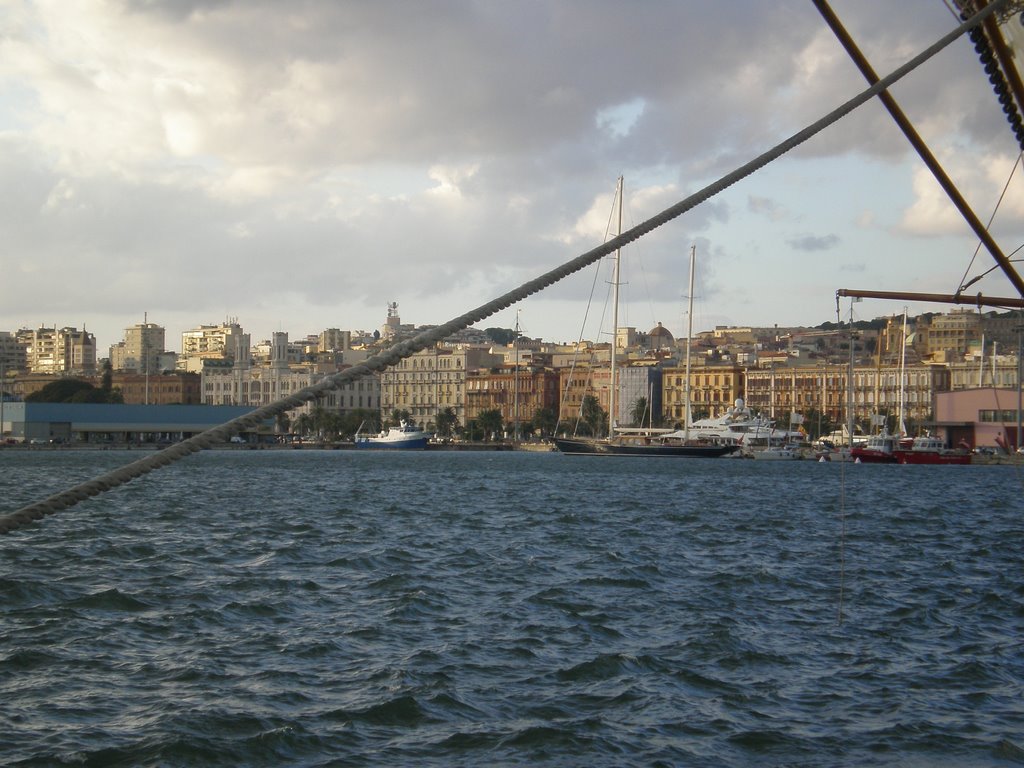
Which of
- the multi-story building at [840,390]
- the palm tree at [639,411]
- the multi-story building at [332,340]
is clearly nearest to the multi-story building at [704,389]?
the multi-story building at [840,390]

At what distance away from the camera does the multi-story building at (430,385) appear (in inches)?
5369

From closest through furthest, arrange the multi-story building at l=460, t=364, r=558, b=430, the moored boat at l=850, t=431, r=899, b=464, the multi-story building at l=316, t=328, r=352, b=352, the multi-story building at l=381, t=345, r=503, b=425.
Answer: the moored boat at l=850, t=431, r=899, b=464 → the multi-story building at l=460, t=364, r=558, b=430 → the multi-story building at l=381, t=345, r=503, b=425 → the multi-story building at l=316, t=328, r=352, b=352

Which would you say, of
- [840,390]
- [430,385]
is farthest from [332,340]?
[840,390]

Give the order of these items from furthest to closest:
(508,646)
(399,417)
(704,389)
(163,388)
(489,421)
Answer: (163,388) → (399,417) → (704,389) → (489,421) → (508,646)

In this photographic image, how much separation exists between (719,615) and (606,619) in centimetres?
118

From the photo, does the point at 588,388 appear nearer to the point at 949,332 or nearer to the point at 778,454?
the point at 949,332

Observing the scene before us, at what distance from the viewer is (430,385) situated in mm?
137875

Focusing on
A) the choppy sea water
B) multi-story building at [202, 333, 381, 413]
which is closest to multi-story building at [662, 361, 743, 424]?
multi-story building at [202, 333, 381, 413]

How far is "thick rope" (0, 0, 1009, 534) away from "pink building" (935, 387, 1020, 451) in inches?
3013

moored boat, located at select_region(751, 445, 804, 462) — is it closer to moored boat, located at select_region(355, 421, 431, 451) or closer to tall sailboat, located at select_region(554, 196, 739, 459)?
tall sailboat, located at select_region(554, 196, 739, 459)

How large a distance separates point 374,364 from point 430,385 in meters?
134

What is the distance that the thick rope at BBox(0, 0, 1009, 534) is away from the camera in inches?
162

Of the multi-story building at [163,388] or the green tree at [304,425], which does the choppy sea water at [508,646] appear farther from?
the multi-story building at [163,388]

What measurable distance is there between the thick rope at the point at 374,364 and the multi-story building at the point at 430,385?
12883 centimetres
